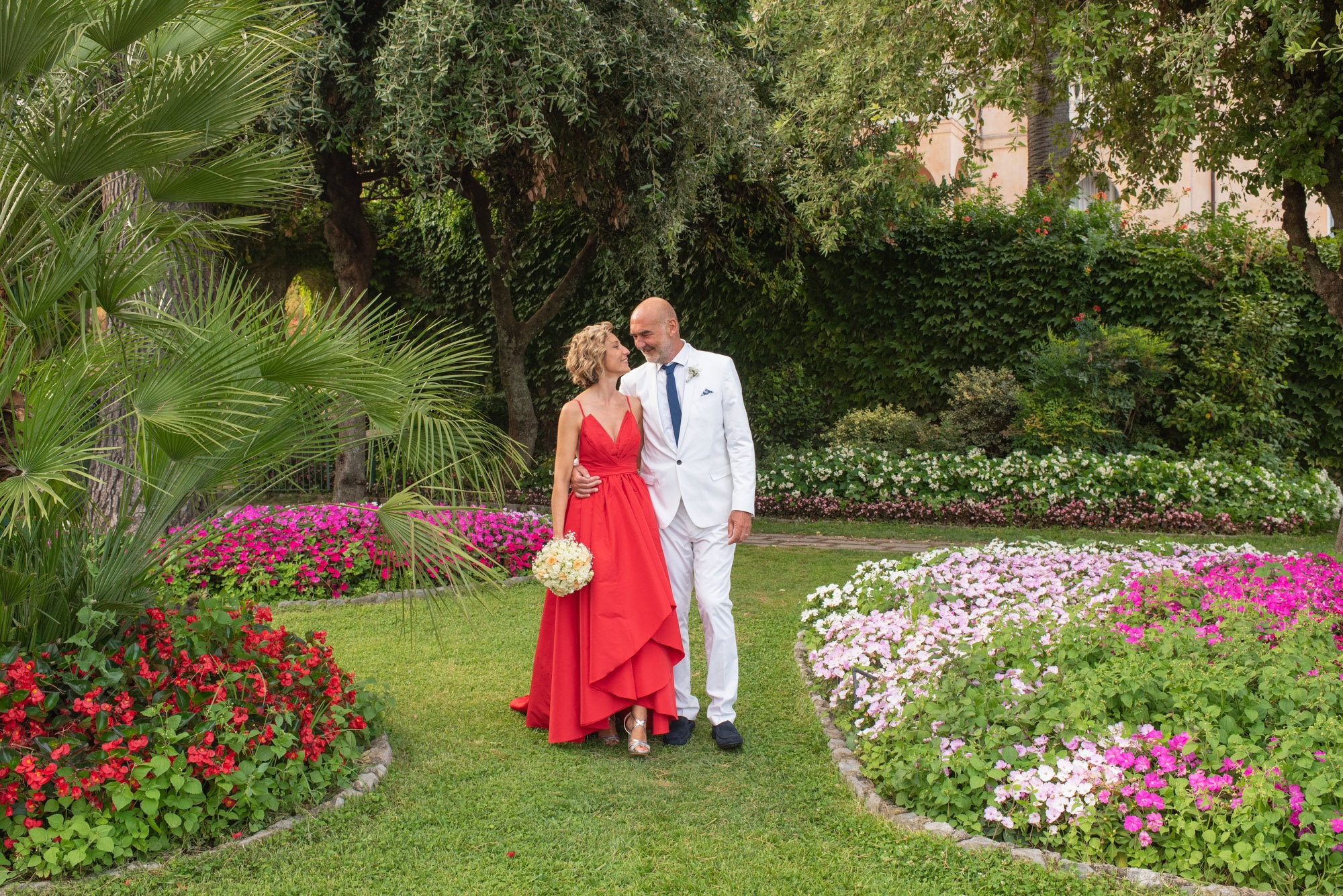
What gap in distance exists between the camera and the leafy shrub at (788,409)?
42.2 ft

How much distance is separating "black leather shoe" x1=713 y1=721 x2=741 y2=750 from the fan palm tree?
1318 millimetres

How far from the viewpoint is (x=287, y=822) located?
348 centimetres

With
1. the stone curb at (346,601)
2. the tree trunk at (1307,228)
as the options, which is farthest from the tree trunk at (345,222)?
the tree trunk at (1307,228)

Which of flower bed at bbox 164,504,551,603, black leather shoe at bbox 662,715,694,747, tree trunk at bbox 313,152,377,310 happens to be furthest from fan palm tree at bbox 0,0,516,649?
tree trunk at bbox 313,152,377,310

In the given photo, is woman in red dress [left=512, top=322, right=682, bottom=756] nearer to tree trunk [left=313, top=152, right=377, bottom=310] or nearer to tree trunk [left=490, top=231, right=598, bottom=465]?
tree trunk [left=313, top=152, right=377, bottom=310]

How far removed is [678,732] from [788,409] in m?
8.77

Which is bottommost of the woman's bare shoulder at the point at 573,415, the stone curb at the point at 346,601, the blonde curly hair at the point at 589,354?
the stone curb at the point at 346,601

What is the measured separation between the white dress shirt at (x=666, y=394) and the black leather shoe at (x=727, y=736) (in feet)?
4.13

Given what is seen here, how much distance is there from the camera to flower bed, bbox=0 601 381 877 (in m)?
3.11

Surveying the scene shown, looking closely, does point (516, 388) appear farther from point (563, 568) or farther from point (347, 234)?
point (563, 568)

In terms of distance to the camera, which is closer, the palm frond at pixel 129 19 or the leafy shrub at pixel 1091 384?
the palm frond at pixel 129 19

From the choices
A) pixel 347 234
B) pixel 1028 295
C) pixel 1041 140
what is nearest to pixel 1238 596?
pixel 1028 295

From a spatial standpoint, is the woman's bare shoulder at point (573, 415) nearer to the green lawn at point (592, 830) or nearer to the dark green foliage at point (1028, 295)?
the green lawn at point (592, 830)

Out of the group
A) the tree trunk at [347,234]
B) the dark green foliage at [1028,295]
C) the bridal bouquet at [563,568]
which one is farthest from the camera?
the dark green foliage at [1028,295]
